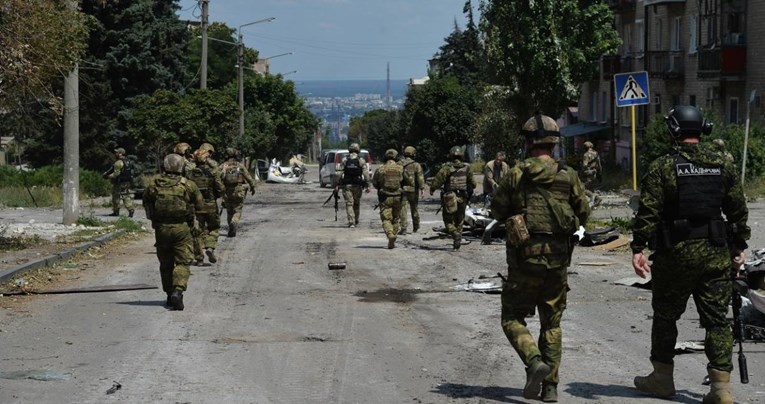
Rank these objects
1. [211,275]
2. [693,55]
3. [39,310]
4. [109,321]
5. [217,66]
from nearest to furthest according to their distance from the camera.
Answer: [109,321] < [39,310] < [211,275] < [693,55] < [217,66]

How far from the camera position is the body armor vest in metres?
19.1

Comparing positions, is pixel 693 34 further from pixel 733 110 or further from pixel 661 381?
pixel 661 381

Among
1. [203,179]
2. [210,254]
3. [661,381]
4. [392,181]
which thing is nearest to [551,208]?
[661,381]

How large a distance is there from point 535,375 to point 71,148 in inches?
698

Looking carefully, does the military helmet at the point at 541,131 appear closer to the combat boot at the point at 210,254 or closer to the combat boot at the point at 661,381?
the combat boot at the point at 661,381

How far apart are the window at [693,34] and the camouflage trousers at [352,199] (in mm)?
20453

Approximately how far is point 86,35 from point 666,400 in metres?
12.9

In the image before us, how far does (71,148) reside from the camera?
23375mm

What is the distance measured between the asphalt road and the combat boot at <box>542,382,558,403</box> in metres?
0.21

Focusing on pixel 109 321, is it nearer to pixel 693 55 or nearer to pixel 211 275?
pixel 211 275

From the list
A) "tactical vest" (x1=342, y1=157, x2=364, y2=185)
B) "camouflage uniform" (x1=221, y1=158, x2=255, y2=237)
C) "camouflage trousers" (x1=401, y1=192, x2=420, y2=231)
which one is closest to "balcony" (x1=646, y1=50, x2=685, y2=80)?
"tactical vest" (x1=342, y1=157, x2=364, y2=185)

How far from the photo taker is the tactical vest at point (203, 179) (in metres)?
17.2

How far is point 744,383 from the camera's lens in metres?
7.57

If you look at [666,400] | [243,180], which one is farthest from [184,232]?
[243,180]
